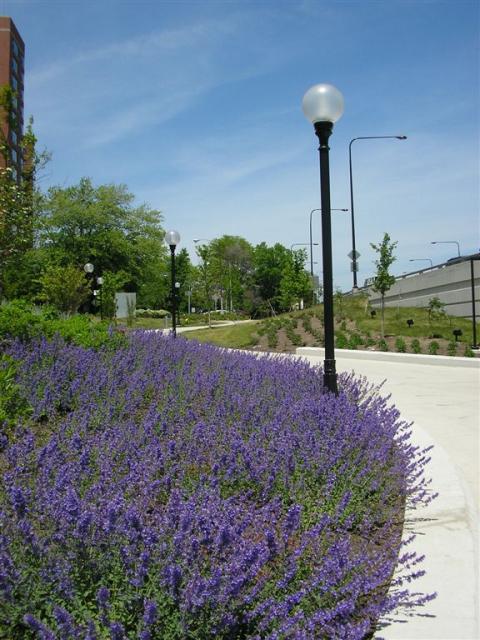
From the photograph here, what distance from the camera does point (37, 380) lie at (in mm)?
5129

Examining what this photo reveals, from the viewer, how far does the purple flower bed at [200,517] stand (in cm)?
202

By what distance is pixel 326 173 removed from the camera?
6105 millimetres

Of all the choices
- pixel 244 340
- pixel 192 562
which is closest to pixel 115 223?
pixel 244 340

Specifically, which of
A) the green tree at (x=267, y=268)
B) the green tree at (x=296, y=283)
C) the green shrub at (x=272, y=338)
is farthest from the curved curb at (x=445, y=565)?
the green tree at (x=267, y=268)

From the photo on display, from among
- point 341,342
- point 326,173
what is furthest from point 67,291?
point 326,173

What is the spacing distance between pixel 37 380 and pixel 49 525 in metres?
2.94

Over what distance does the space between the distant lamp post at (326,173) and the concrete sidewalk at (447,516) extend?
130 cm

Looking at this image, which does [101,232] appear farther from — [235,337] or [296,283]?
[235,337]

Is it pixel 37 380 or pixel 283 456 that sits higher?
pixel 37 380

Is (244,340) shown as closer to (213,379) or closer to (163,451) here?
(213,379)

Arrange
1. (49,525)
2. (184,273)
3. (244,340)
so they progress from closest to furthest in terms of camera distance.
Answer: (49,525) → (244,340) → (184,273)

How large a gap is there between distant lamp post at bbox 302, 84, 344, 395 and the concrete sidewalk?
1.30m

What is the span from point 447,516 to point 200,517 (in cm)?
217

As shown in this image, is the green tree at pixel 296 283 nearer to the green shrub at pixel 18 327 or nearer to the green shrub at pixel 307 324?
the green shrub at pixel 307 324
